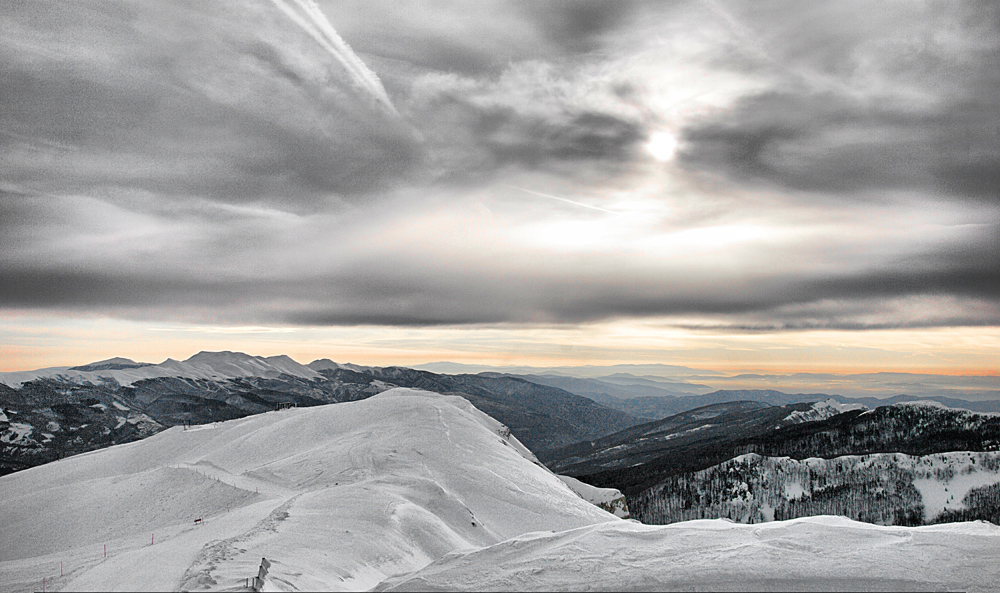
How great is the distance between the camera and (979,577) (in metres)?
20.5

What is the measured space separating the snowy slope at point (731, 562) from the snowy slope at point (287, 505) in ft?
18.6

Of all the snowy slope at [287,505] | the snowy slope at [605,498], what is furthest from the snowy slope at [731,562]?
the snowy slope at [605,498]

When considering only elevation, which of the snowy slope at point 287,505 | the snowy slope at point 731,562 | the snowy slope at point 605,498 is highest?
the snowy slope at point 731,562

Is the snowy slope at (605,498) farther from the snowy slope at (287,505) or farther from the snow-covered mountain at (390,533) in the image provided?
the snowy slope at (287,505)

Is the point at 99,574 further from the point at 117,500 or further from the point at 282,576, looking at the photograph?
the point at 117,500

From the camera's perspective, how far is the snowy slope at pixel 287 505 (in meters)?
22.2

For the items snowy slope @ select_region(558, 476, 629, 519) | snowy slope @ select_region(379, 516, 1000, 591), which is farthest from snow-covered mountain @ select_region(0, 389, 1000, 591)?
snowy slope @ select_region(558, 476, 629, 519)

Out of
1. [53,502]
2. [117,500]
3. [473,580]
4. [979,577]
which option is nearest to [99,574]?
[473,580]

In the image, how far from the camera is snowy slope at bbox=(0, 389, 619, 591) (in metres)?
22.2

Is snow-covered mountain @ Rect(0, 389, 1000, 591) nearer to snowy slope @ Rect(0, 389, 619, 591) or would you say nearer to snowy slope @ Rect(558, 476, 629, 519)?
snowy slope @ Rect(0, 389, 619, 591)

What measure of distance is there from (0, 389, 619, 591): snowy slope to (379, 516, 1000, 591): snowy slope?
5.66 metres

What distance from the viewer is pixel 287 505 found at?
117 ft

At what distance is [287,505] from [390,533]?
933 cm

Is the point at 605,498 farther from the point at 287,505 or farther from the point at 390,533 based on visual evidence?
the point at 390,533
